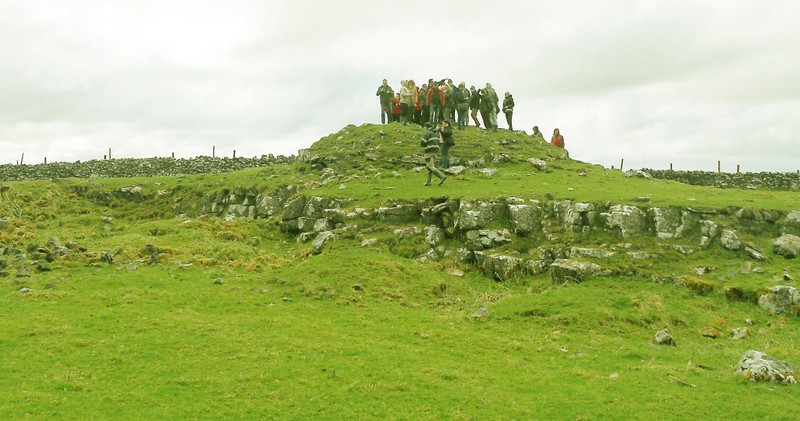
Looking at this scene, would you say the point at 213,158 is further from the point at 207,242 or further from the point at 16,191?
the point at 207,242

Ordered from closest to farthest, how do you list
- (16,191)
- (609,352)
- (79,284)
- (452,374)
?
(452,374)
(609,352)
(79,284)
(16,191)

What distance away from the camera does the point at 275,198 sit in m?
34.8

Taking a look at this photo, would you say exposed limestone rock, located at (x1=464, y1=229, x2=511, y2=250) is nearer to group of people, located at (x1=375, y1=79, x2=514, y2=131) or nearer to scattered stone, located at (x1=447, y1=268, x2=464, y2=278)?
scattered stone, located at (x1=447, y1=268, x2=464, y2=278)

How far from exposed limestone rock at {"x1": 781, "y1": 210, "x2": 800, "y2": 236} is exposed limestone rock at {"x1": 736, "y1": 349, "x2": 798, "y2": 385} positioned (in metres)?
11.0

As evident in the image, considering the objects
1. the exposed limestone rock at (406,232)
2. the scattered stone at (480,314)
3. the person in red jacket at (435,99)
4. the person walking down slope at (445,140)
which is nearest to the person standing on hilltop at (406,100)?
the person in red jacket at (435,99)

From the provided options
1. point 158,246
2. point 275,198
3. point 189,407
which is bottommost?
point 189,407

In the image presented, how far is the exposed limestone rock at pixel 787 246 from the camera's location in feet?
70.3

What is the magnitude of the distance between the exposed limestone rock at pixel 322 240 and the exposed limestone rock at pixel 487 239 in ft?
20.6

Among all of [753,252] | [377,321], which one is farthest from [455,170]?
[377,321]

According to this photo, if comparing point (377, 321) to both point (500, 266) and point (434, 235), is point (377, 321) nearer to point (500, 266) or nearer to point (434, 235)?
point (500, 266)

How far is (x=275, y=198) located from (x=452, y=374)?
22553mm

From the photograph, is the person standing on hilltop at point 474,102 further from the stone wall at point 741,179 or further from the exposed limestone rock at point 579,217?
the exposed limestone rock at point 579,217

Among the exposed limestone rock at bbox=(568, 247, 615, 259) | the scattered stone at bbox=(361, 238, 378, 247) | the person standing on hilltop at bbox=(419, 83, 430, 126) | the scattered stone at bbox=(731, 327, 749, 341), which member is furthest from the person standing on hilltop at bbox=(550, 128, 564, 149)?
the scattered stone at bbox=(731, 327, 749, 341)

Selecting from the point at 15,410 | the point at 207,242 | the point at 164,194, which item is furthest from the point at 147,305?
the point at 164,194
